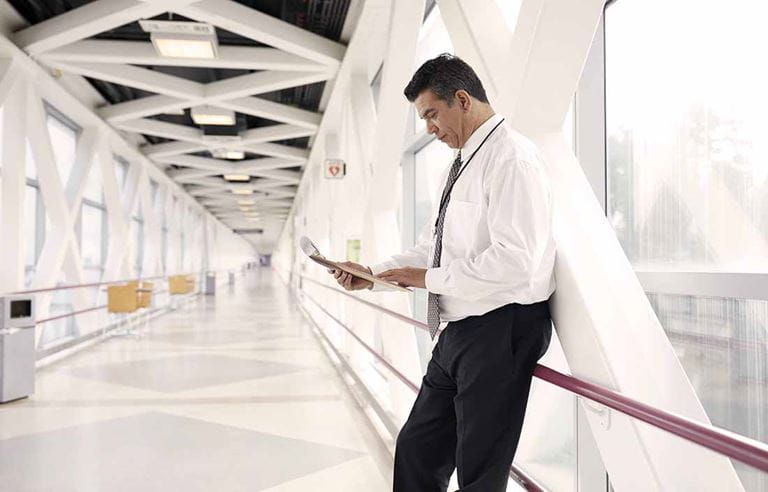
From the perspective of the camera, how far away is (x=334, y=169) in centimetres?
845

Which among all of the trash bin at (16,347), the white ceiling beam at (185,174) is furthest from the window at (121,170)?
the trash bin at (16,347)

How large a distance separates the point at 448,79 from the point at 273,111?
28.6 feet

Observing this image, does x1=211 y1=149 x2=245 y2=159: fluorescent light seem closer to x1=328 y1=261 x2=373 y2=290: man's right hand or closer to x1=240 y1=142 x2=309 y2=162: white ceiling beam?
x1=240 y1=142 x2=309 y2=162: white ceiling beam

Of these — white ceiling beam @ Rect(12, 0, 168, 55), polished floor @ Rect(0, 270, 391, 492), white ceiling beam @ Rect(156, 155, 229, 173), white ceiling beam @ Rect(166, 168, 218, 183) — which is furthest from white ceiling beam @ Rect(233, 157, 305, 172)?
white ceiling beam @ Rect(12, 0, 168, 55)

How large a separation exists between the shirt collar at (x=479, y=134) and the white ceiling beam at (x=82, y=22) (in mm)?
5209

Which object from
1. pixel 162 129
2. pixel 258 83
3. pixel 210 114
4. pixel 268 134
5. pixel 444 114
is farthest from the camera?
pixel 268 134

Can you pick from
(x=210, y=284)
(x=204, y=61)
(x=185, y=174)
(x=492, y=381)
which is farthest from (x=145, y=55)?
(x=210, y=284)

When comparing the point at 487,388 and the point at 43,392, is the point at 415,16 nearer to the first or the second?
the point at 487,388

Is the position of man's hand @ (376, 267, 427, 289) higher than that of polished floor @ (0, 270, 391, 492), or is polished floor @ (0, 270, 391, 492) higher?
man's hand @ (376, 267, 427, 289)

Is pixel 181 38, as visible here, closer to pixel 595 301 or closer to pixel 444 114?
pixel 444 114

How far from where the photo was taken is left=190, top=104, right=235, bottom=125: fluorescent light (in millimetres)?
9758

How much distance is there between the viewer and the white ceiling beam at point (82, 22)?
5988 mm

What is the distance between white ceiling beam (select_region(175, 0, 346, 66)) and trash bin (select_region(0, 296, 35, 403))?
3.16m

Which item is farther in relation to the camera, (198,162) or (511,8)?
(198,162)
